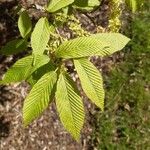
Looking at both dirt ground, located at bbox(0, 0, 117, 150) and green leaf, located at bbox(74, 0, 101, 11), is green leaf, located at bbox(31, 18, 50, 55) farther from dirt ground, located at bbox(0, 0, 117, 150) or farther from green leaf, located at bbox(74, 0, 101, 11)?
dirt ground, located at bbox(0, 0, 117, 150)

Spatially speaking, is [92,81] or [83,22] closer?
[92,81]

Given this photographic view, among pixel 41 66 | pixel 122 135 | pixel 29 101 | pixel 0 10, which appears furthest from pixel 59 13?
pixel 122 135

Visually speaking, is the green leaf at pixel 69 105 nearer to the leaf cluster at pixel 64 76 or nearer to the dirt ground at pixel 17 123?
the leaf cluster at pixel 64 76

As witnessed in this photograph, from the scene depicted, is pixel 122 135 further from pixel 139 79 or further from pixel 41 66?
pixel 41 66

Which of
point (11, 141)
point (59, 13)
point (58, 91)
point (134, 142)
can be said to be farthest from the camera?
point (134, 142)

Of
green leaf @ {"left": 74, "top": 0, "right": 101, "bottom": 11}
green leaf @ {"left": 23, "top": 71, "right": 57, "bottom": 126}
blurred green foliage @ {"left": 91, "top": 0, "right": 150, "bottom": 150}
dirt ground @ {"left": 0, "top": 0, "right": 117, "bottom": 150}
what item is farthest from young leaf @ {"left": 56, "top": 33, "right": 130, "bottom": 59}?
blurred green foliage @ {"left": 91, "top": 0, "right": 150, "bottom": 150}

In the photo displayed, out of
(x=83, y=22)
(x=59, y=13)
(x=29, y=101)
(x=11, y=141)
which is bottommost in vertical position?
(x=11, y=141)
